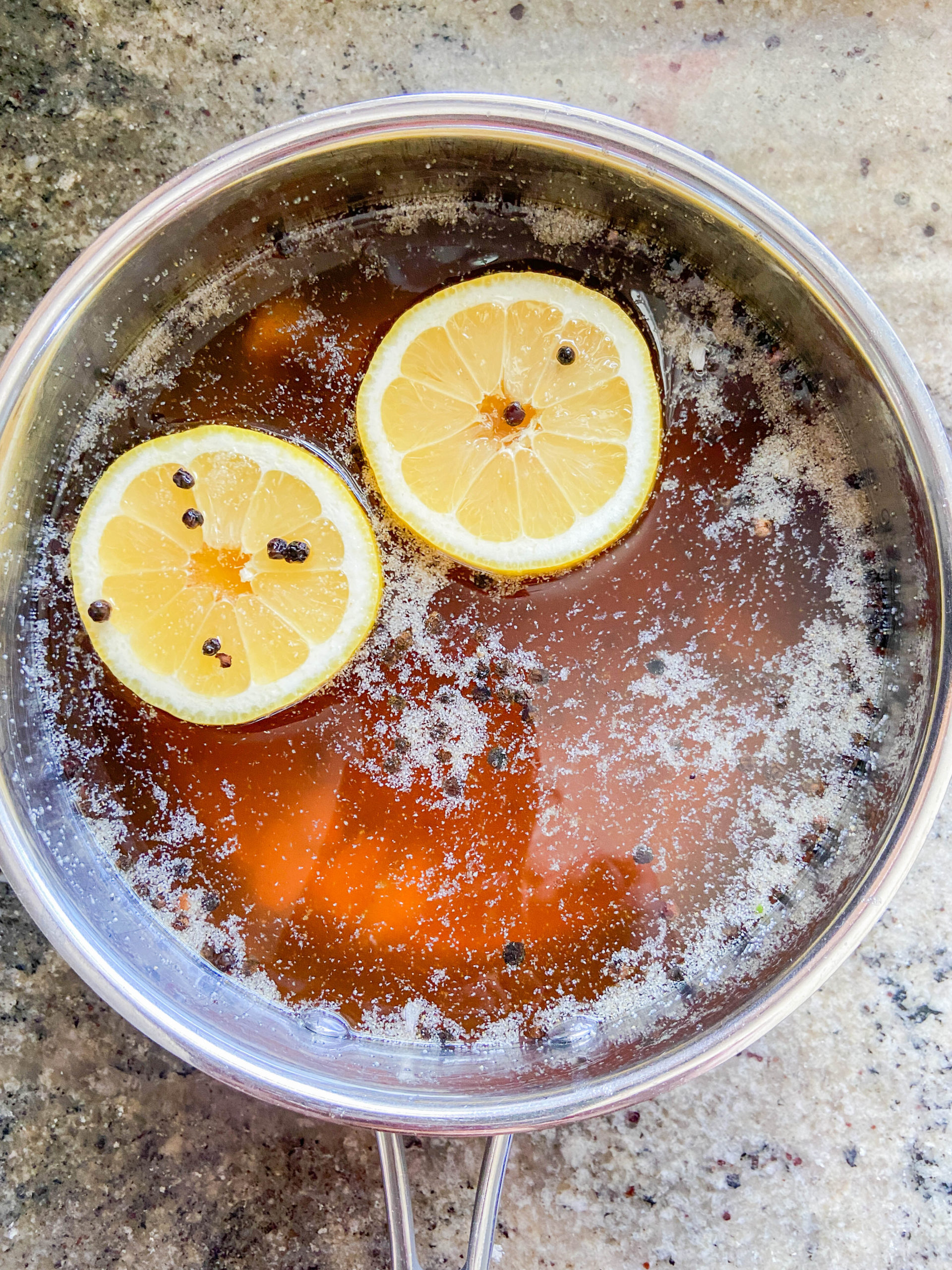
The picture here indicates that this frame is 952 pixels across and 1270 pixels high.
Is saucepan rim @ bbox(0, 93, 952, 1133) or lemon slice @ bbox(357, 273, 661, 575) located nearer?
saucepan rim @ bbox(0, 93, 952, 1133)

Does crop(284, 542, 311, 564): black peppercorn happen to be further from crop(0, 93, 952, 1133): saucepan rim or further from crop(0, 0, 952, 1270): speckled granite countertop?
crop(0, 0, 952, 1270): speckled granite countertop

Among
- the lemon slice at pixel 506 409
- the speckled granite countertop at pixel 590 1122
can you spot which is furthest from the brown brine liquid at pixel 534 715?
the speckled granite countertop at pixel 590 1122

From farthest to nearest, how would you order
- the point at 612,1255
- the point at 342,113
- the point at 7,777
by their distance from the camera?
1. the point at 612,1255
2. the point at 7,777
3. the point at 342,113

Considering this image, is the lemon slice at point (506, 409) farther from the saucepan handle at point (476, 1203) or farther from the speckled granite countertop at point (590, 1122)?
the saucepan handle at point (476, 1203)

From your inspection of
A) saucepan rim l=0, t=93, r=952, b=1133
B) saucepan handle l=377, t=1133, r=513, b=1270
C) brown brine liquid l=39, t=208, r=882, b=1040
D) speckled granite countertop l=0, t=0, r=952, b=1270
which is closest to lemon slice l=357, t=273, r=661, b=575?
brown brine liquid l=39, t=208, r=882, b=1040

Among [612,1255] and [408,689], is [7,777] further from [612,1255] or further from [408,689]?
[612,1255]

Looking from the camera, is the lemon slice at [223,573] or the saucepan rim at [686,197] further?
the lemon slice at [223,573]

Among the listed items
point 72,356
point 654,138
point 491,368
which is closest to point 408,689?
point 491,368
